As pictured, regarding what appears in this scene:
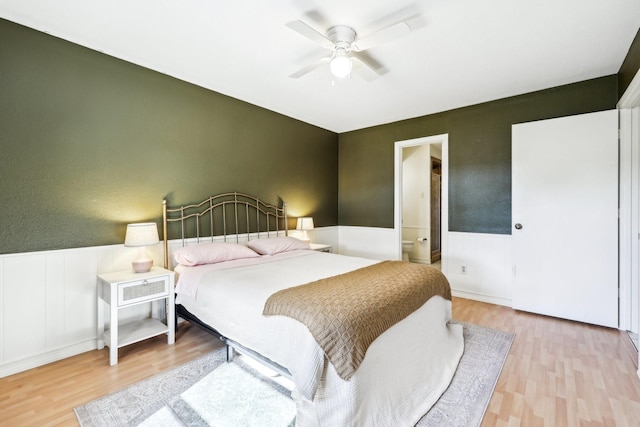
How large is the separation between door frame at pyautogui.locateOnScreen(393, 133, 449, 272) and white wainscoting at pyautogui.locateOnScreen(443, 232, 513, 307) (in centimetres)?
11

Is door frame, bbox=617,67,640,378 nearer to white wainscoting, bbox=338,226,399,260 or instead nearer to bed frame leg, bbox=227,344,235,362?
white wainscoting, bbox=338,226,399,260

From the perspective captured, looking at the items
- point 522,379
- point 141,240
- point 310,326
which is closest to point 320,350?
point 310,326

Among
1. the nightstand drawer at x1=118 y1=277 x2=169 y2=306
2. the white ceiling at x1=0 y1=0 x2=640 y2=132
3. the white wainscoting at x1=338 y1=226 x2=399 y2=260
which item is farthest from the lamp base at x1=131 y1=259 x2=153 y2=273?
the white wainscoting at x1=338 y1=226 x2=399 y2=260

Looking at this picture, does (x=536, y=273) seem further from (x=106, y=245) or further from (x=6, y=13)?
(x=6, y=13)

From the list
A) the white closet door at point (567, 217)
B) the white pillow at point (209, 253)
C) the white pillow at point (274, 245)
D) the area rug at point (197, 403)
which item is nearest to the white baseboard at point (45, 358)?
the area rug at point (197, 403)

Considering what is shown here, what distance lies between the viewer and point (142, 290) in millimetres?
2410

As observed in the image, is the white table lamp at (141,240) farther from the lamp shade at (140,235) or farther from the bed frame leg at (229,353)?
the bed frame leg at (229,353)

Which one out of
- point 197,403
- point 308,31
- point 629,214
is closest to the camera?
point 197,403

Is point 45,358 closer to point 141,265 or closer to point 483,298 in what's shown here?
point 141,265

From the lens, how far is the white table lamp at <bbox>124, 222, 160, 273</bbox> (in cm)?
244

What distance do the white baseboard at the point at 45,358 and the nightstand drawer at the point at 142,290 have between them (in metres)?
0.61

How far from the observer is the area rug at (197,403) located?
5.44 feet

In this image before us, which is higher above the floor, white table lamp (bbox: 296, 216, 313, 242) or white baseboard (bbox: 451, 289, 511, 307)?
white table lamp (bbox: 296, 216, 313, 242)

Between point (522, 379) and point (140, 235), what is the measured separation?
309 cm
